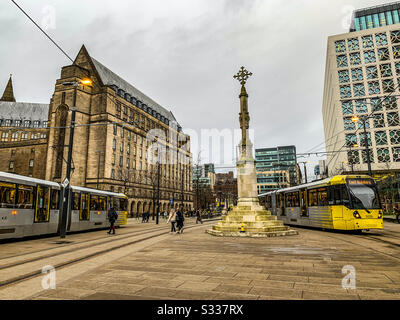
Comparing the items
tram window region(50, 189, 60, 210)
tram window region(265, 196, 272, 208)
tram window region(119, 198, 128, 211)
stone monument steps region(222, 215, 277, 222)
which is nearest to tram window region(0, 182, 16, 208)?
tram window region(50, 189, 60, 210)

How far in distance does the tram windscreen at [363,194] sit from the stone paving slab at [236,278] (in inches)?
288

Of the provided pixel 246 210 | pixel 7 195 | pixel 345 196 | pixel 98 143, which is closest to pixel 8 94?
pixel 98 143

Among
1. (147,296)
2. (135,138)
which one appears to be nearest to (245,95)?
A: (147,296)

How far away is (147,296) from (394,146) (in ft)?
193

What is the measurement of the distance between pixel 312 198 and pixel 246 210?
5635 millimetres

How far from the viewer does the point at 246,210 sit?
15391mm

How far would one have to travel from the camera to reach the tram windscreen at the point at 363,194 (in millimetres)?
14508

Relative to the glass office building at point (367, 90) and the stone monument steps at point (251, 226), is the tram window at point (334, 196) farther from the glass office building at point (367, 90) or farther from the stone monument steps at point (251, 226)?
the glass office building at point (367, 90)

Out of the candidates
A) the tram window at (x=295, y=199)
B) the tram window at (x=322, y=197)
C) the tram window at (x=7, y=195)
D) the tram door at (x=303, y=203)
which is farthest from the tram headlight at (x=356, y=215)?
the tram window at (x=7, y=195)

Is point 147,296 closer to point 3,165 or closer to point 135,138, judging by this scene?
point 135,138

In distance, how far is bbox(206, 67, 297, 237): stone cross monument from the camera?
1411 centimetres

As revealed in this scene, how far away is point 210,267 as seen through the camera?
641cm

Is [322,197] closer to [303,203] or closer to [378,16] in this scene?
[303,203]

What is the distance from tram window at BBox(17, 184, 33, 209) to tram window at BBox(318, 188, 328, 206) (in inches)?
647
